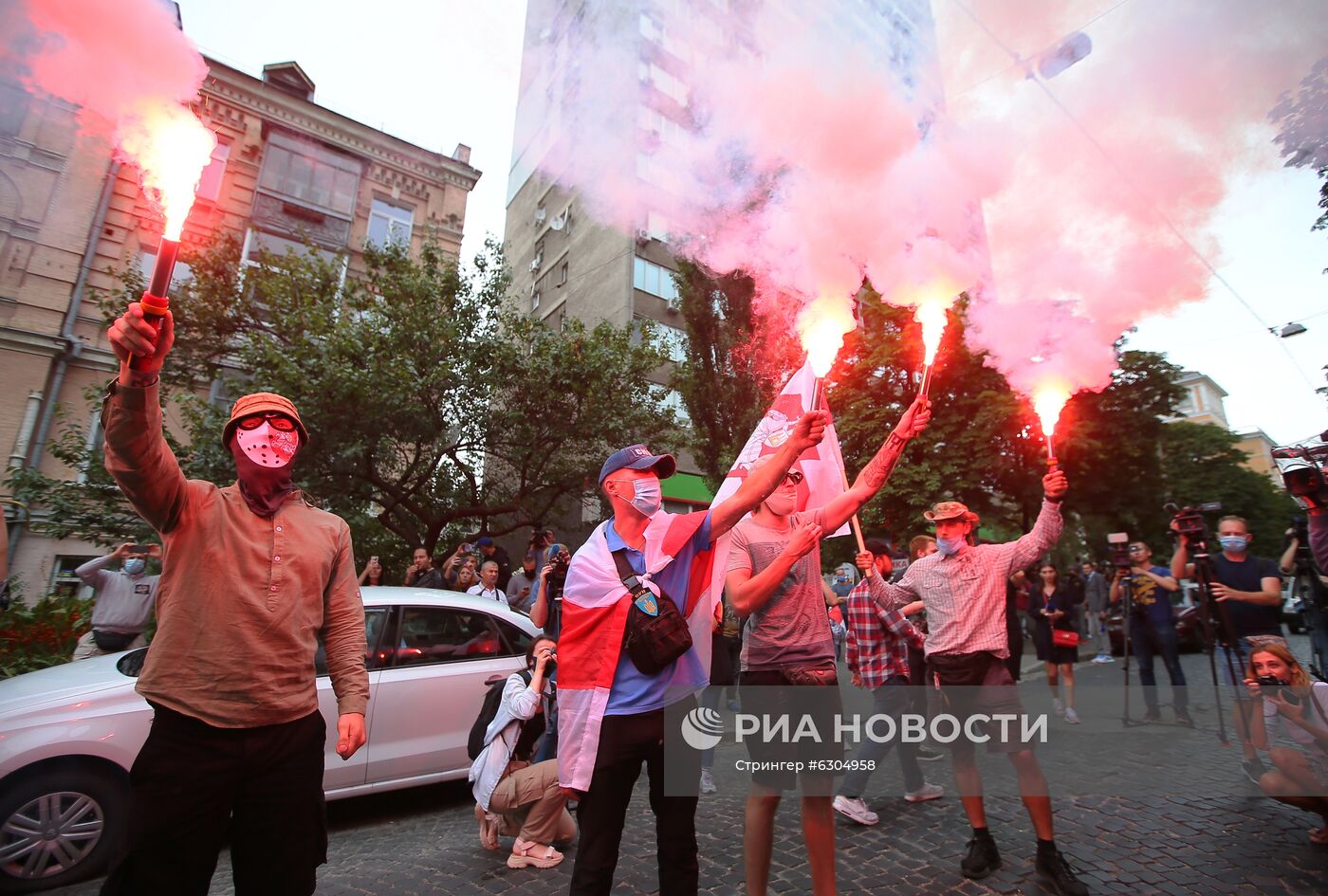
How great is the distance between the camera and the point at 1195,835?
3939mm

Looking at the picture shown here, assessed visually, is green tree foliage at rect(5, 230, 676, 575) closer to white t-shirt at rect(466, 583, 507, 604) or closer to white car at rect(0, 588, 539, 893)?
white t-shirt at rect(466, 583, 507, 604)

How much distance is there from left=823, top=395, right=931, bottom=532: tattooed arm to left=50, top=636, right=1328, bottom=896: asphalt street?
208cm

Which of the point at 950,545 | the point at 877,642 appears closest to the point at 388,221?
the point at 877,642

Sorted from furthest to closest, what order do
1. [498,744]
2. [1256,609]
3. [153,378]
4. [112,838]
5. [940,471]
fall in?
[940,471] → [1256,609] → [498,744] → [112,838] → [153,378]

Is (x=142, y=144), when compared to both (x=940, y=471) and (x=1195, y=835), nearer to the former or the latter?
(x=1195, y=835)

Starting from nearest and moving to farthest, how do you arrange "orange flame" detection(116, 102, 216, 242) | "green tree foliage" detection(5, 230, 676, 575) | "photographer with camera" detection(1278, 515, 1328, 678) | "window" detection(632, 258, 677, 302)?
1. "orange flame" detection(116, 102, 216, 242)
2. "photographer with camera" detection(1278, 515, 1328, 678)
3. "green tree foliage" detection(5, 230, 676, 575)
4. "window" detection(632, 258, 677, 302)

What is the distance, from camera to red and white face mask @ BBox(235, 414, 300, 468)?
2279 millimetres

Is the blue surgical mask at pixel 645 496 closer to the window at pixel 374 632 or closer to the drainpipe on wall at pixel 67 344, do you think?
the window at pixel 374 632

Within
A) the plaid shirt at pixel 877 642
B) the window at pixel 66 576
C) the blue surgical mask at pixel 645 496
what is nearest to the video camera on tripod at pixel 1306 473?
the plaid shirt at pixel 877 642

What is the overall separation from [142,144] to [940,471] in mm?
17731

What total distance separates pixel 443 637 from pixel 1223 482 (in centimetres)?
4295

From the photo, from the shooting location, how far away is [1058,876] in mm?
3271

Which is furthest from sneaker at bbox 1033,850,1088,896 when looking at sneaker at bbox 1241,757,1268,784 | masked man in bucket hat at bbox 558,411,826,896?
sneaker at bbox 1241,757,1268,784

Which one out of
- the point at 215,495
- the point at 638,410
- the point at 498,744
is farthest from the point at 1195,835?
the point at 638,410
